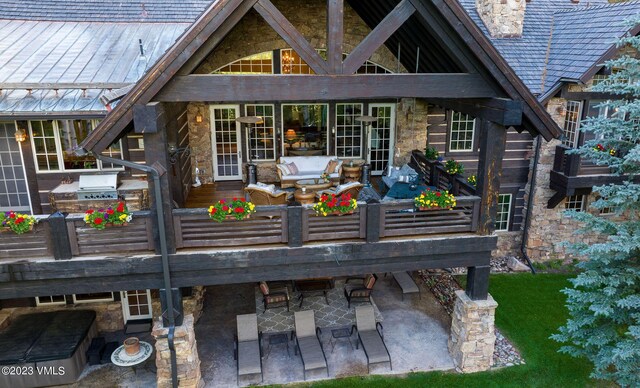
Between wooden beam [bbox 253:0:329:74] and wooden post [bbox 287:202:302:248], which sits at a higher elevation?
wooden beam [bbox 253:0:329:74]

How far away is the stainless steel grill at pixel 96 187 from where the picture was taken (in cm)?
1002

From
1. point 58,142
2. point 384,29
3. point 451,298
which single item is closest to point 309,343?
point 451,298

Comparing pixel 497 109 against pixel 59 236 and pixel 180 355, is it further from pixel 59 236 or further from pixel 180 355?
pixel 59 236

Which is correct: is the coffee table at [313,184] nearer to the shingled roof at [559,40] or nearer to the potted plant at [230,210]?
the potted plant at [230,210]

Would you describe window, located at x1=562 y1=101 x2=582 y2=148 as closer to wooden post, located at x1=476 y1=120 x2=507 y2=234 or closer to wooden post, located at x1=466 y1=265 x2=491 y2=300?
wooden post, located at x1=476 y1=120 x2=507 y2=234

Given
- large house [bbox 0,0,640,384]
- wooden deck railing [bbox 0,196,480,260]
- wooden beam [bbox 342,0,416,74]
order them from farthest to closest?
wooden deck railing [bbox 0,196,480,260]
large house [bbox 0,0,640,384]
wooden beam [bbox 342,0,416,74]

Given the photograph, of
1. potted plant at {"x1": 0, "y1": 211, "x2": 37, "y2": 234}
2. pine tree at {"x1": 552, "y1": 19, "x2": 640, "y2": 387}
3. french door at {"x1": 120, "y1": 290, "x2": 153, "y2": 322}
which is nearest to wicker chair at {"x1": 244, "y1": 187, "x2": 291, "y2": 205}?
french door at {"x1": 120, "y1": 290, "x2": 153, "y2": 322}

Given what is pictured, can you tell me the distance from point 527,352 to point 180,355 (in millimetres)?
7602

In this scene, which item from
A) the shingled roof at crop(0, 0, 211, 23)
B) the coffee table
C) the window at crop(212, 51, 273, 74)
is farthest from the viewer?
the window at crop(212, 51, 273, 74)

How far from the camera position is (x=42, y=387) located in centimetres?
952

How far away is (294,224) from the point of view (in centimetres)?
854

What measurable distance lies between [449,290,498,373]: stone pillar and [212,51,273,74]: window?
27.0 ft

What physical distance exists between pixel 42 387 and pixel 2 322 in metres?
2.50

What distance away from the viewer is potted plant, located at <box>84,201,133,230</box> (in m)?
7.88
